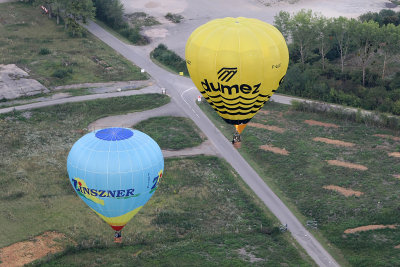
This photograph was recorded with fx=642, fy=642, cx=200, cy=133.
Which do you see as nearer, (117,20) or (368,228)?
(368,228)

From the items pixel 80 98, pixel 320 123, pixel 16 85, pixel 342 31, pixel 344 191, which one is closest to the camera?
pixel 344 191

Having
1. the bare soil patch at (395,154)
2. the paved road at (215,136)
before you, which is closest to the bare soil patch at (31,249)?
the paved road at (215,136)

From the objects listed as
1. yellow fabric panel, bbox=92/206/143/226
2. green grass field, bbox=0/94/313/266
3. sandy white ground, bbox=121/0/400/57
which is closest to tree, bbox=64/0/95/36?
sandy white ground, bbox=121/0/400/57

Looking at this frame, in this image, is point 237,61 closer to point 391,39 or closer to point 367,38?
point 391,39

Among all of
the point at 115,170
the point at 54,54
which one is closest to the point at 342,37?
the point at 54,54

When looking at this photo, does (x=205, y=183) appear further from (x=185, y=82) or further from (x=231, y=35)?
(x=185, y=82)

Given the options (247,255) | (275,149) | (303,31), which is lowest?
(247,255)

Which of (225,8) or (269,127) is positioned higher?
(225,8)

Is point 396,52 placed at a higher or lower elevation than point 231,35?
lower

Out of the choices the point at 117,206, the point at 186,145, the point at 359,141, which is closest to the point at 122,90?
the point at 186,145
